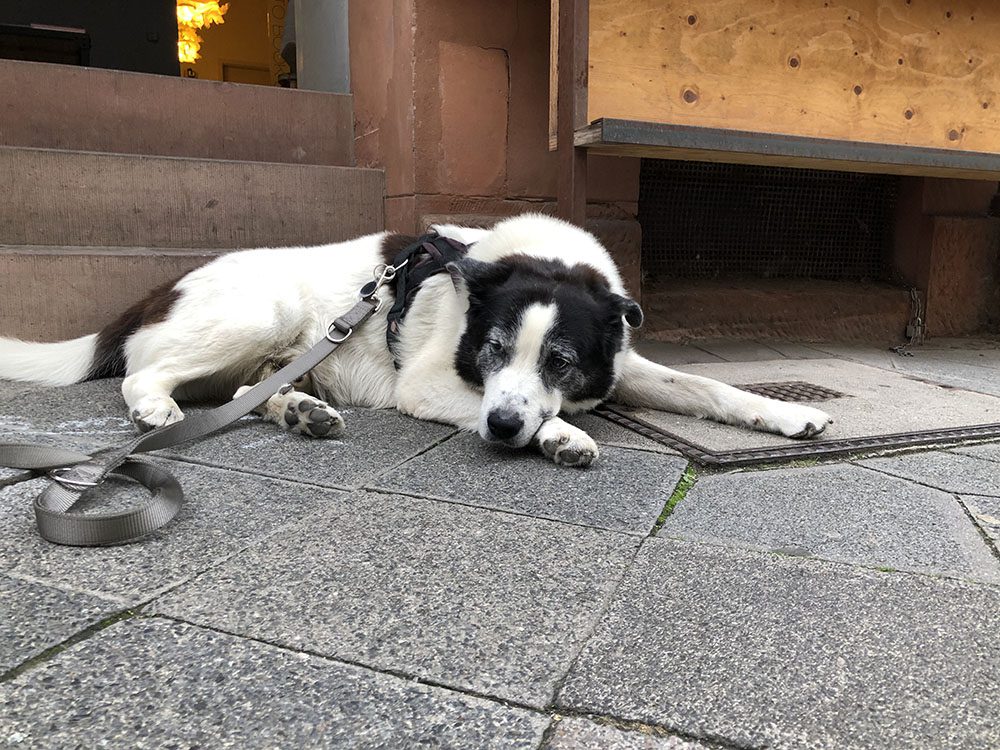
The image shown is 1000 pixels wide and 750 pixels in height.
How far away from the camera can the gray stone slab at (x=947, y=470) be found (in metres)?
1.99

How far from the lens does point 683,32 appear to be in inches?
140

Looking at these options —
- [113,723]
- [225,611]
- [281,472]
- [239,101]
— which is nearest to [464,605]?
[225,611]

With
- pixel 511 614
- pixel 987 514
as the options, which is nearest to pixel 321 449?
pixel 511 614

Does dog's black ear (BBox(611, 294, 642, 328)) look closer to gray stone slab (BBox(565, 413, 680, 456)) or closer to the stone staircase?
gray stone slab (BBox(565, 413, 680, 456))

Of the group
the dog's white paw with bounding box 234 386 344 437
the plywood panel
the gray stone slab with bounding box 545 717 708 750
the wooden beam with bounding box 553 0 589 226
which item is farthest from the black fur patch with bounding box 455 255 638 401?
the gray stone slab with bounding box 545 717 708 750

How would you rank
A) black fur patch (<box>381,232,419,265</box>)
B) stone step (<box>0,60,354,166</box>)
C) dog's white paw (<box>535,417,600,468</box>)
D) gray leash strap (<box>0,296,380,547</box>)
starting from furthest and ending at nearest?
stone step (<box>0,60,354,166</box>)
black fur patch (<box>381,232,419,265</box>)
dog's white paw (<box>535,417,600,468</box>)
gray leash strap (<box>0,296,380,547</box>)

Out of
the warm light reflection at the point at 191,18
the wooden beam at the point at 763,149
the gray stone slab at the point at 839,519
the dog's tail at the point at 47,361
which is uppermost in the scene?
the warm light reflection at the point at 191,18

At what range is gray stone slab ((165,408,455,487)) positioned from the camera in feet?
6.50

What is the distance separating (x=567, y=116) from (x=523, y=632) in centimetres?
277

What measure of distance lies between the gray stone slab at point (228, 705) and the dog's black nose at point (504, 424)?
114cm

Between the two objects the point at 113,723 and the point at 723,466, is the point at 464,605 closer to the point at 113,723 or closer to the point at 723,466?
the point at 113,723

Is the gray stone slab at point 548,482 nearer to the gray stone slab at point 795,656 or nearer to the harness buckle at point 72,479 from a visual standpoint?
the gray stone slab at point 795,656

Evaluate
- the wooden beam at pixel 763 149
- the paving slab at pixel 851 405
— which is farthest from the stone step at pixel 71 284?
the paving slab at pixel 851 405

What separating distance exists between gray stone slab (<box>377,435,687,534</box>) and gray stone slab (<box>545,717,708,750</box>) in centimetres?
Result: 70
